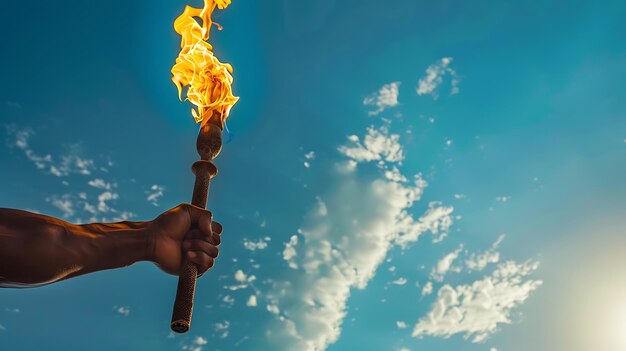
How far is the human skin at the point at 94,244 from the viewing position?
392cm

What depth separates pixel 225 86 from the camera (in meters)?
7.36

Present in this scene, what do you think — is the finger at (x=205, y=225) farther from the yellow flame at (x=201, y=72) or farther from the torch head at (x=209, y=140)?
the yellow flame at (x=201, y=72)

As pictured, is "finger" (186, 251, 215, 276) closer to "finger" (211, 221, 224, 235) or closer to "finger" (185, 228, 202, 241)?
"finger" (185, 228, 202, 241)

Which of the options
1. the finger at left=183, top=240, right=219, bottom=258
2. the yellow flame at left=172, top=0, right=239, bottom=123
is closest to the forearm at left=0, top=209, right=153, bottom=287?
the finger at left=183, top=240, right=219, bottom=258

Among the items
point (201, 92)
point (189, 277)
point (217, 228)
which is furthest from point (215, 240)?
point (201, 92)

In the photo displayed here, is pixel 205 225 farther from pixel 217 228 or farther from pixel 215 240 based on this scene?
pixel 217 228

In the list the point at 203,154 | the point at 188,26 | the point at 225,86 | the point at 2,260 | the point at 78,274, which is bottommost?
the point at 2,260

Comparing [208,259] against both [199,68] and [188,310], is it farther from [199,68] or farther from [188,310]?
[199,68]

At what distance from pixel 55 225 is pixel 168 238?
1.27 meters

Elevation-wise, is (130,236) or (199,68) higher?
(199,68)

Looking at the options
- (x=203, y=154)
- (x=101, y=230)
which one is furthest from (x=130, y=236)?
(x=203, y=154)

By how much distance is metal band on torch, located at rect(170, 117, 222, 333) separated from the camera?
4.86 metres

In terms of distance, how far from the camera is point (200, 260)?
535cm

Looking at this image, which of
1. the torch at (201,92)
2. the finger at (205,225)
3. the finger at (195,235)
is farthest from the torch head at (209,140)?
the finger at (195,235)
